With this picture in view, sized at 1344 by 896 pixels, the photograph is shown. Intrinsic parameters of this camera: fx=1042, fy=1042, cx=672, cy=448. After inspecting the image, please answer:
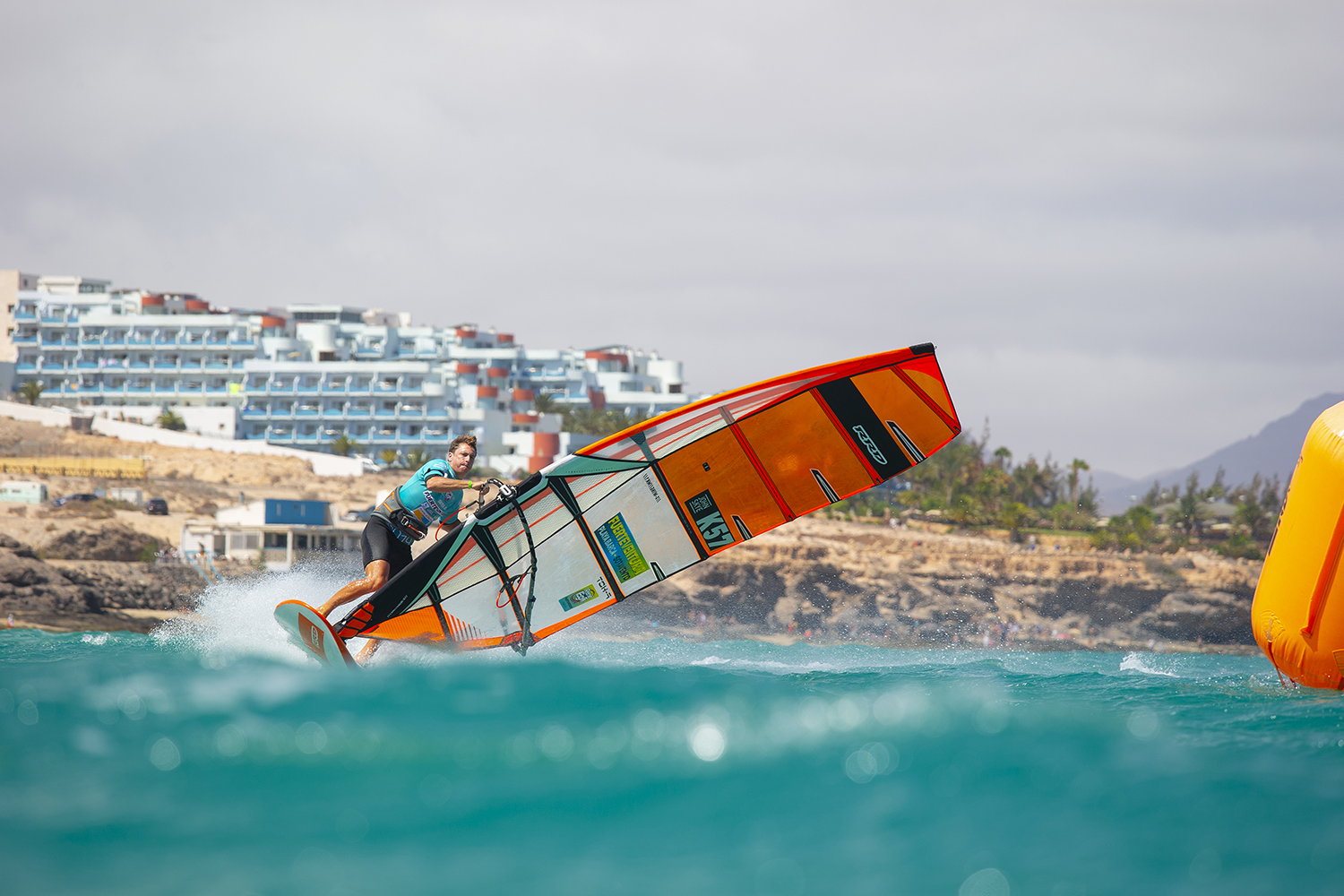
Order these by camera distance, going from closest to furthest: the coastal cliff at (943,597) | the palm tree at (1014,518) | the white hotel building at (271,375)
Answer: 1. the coastal cliff at (943,597)
2. the palm tree at (1014,518)
3. the white hotel building at (271,375)

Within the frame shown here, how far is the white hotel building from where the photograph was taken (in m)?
61.0

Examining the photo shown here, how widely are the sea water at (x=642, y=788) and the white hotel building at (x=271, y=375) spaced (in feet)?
163

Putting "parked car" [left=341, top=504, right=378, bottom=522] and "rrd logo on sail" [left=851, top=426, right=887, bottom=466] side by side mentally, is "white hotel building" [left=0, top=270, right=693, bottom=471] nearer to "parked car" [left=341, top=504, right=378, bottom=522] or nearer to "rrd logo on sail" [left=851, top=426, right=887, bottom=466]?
"parked car" [left=341, top=504, right=378, bottom=522]

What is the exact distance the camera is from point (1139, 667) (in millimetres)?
9797

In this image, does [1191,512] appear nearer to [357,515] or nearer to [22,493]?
[357,515]

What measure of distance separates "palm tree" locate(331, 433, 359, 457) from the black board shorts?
52772mm

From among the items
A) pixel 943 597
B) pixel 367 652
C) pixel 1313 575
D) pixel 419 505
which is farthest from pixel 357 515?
pixel 1313 575

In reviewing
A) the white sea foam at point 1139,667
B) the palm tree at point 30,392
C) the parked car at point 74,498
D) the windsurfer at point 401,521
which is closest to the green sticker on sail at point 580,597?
the windsurfer at point 401,521

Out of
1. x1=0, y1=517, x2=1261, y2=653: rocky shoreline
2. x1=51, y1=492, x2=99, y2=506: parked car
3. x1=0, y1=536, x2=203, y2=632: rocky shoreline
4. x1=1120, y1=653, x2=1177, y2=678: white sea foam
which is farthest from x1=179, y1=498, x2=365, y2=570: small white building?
x1=1120, y1=653, x2=1177, y2=678: white sea foam

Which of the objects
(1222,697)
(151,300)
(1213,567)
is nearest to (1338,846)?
(1222,697)

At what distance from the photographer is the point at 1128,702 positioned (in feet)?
20.1

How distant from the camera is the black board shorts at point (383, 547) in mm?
7812

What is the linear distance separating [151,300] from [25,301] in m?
7.75

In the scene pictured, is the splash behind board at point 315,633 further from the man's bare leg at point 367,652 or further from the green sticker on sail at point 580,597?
the green sticker on sail at point 580,597
